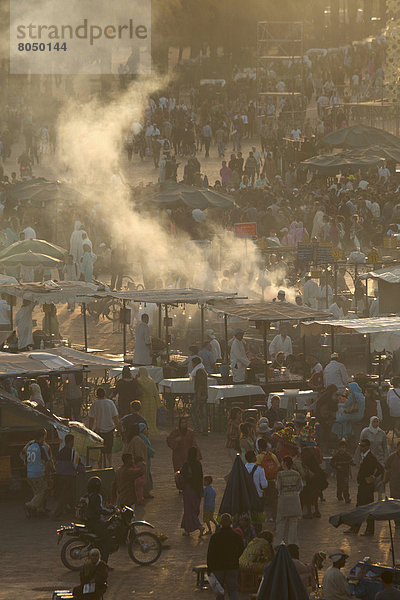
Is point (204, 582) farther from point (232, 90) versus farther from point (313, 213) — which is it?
point (232, 90)

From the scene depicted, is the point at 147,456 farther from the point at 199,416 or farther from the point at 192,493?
the point at 199,416

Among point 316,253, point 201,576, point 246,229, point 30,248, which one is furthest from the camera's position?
point 246,229

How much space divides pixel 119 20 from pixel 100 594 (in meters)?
47.2

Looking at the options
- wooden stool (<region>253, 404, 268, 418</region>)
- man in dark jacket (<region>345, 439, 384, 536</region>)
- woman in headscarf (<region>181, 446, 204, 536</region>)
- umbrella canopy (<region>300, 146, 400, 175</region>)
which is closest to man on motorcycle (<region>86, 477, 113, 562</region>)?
woman in headscarf (<region>181, 446, 204, 536</region>)

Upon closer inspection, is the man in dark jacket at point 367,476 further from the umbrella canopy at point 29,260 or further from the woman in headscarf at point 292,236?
the woman in headscarf at point 292,236

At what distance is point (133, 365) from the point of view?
68.1 ft

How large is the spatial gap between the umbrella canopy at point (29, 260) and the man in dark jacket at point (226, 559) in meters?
14.0

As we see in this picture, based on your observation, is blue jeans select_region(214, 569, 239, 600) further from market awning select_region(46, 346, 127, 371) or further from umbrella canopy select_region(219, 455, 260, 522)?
market awning select_region(46, 346, 127, 371)

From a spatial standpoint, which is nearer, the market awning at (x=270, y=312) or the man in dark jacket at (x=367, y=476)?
the man in dark jacket at (x=367, y=476)

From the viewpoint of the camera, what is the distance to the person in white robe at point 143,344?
20.5 m

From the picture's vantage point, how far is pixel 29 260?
80.9 feet

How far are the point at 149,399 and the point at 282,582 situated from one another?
8068mm

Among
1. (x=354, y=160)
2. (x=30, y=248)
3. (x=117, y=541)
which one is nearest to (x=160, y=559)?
(x=117, y=541)

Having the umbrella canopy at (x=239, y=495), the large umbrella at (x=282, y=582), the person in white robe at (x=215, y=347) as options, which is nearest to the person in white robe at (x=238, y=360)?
the person in white robe at (x=215, y=347)
